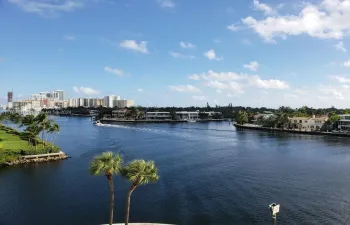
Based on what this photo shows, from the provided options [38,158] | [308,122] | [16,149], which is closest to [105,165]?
[38,158]

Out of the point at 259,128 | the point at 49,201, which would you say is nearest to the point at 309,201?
the point at 49,201

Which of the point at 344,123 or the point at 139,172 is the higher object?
the point at 139,172

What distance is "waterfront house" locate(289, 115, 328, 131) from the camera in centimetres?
12650

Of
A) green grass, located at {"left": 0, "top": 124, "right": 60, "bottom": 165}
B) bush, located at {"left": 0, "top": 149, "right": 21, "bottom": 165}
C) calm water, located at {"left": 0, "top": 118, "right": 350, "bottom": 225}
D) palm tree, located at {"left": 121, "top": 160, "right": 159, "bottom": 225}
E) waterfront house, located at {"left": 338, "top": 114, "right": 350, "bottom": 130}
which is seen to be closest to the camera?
palm tree, located at {"left": 121, "top": 160, "right": 159, "bottom": 225}

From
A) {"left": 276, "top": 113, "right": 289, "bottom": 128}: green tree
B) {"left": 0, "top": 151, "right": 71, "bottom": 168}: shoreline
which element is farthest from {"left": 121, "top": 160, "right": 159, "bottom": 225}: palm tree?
{"left": 276, "top": 113, "right": 289, "bottom": 128}: green tree

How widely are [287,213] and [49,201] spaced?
2355 centimetres

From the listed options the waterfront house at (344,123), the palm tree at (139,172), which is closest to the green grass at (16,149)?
the palm tree at (139,172)

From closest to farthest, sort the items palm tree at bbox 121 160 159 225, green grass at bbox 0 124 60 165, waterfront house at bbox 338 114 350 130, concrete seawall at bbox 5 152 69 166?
1. palm tree at bbox 121 160 159 225
2. green grass at bbox 0 124 60 165
3. concrete seawall at bbox 5 152 69 166
4. waterfront house at bbox 338 114 350 130

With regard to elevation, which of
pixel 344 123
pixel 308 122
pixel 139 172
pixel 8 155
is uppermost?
pixel 139 172

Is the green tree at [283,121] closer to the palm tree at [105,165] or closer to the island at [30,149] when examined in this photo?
the island at [30,149]

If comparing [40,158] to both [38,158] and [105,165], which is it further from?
[105,165]

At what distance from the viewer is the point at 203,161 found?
56750mm

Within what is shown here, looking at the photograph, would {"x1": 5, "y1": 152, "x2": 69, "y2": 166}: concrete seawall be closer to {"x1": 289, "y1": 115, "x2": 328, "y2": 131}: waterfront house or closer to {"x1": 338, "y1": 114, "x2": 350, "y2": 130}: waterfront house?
{"x1": 338, "y1": 114, "x2": 350, "y2": 130}: waterfront house

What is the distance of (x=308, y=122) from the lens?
429 ft
